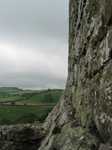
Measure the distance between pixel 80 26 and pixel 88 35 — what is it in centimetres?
710

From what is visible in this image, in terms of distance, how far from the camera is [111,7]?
29.6m

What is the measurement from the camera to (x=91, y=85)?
37062 millimetres

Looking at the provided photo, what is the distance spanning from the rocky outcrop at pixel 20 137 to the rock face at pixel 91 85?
1333 cm

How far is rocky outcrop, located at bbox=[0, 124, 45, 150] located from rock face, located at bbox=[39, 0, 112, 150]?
43.7 ft

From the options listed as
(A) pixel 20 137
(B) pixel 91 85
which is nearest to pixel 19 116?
(A) pixel 20 137

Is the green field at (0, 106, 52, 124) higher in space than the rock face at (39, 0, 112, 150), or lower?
lower

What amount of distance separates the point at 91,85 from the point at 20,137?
28015 millimetres

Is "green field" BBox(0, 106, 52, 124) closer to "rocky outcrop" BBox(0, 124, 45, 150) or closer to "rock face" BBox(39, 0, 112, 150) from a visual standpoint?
"rocky outcrop" BBox(0, 124, 45, 150)

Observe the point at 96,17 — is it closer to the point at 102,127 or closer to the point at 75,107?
the point at 102,127

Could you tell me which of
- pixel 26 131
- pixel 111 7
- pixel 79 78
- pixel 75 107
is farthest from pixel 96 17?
pixel 26 131

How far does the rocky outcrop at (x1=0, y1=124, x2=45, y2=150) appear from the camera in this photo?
60062 millimetres

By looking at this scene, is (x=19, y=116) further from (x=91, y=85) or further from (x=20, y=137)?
(x=91, y=85)

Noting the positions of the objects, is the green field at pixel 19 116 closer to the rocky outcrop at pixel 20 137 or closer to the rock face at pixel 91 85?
the rocky outcrop at pixel 20 137

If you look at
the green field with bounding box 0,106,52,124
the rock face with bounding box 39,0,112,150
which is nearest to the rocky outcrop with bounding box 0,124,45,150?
the rock face with bounding box 39,0,112,150
